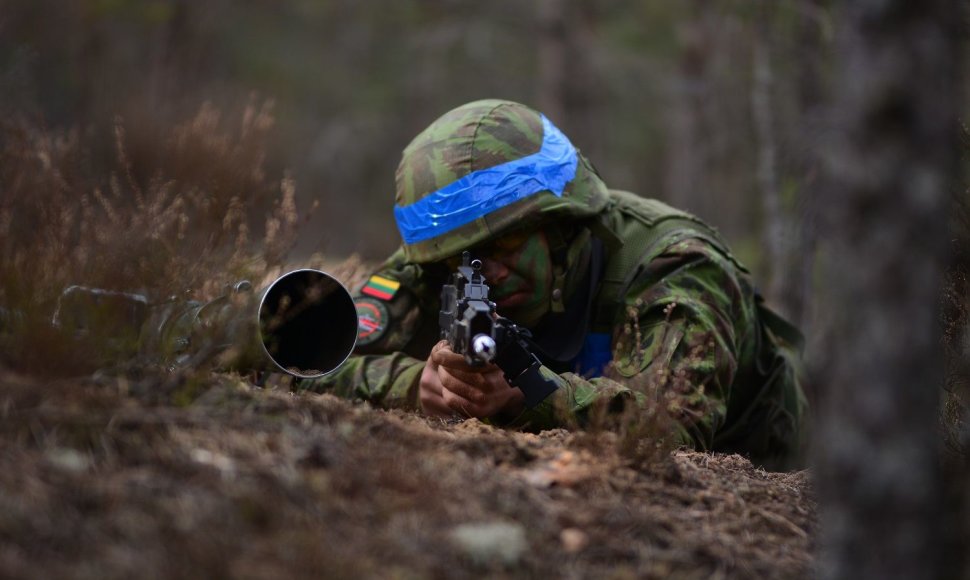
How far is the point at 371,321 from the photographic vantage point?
4.34 metres

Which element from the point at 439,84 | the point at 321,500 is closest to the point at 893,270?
the point at 321,500

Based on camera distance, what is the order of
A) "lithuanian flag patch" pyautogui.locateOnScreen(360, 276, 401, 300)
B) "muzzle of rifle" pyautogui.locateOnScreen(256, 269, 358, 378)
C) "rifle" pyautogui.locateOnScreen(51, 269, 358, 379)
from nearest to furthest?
"rifle" pyautogui.locateOnScreen(51, 269, 358, 379), "muzzle of rifle" pyautogui.locateOnScreen(256, 269, 358, 378), "lithuanian flag patch" pyautogui.locateOnScreen(360, 276, 401, 300)

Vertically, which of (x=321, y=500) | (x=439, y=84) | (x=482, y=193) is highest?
(x=439, y=84)

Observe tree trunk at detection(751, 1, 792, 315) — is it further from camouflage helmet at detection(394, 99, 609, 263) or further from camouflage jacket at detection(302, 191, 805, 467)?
camouflage helmet at detection(394, 99, 609, 263)

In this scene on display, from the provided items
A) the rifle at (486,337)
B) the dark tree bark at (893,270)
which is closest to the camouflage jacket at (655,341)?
the rifle at (486,337)

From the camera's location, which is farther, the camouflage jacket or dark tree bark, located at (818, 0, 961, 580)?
the camouflage jacket

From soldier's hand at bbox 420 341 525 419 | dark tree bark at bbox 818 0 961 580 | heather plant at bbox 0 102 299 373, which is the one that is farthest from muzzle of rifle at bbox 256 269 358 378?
dark tree bark at bbox 818 0 961 580

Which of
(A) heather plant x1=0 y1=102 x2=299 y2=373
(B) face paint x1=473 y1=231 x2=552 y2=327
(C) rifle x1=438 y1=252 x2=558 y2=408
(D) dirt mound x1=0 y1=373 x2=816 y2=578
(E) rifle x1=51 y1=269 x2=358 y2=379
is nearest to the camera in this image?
(D) dirt mound x1=0 y1=373 x2=816 y2=578

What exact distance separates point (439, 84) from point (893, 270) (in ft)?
66.3

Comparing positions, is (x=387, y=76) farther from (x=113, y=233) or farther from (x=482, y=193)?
(x=113, y=233)

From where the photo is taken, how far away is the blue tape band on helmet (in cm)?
362

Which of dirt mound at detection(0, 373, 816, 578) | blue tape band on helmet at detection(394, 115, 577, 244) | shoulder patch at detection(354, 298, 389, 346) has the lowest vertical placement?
shoulder patch at detection(354, 298, 389, 346)

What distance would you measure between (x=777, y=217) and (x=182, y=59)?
8260 mm

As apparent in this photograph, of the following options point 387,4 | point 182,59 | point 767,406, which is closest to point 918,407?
point 767,406
